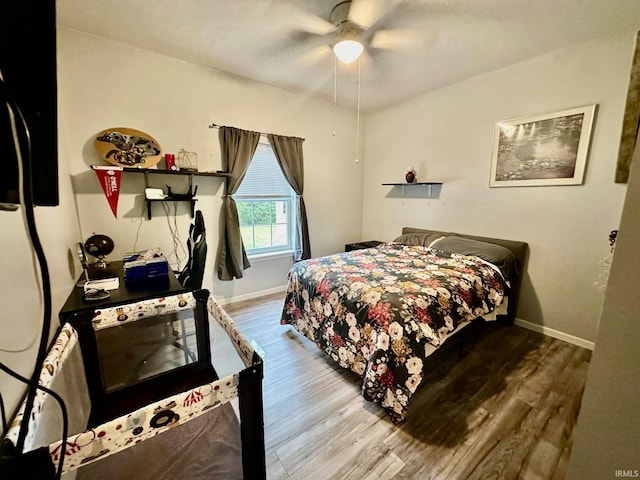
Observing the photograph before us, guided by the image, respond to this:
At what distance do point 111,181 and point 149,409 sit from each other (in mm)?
2381

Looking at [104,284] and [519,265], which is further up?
[104,284]

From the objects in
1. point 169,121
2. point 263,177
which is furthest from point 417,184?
point 169,121

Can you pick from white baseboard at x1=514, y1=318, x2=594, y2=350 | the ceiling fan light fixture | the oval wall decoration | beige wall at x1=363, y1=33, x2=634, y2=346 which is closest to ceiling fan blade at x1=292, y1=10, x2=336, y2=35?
the ceiling fan light fixture

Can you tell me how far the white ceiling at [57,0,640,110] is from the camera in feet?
6.03

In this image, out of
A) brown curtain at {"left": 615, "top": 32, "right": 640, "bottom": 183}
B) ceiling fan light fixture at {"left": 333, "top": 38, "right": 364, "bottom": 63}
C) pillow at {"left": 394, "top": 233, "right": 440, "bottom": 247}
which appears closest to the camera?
brown curtain at {"left": 615, "top": 32, "right": 640, "bottom": 183}

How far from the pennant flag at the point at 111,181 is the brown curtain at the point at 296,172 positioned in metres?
→ 1.66

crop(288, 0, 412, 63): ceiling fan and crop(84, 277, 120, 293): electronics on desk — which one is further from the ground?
crop(288, 0, 412, 63): ceiling fan

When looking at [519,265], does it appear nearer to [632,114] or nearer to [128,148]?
[632,114]

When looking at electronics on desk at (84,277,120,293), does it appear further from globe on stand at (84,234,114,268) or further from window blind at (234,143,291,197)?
window blind at (234,143,291,197)

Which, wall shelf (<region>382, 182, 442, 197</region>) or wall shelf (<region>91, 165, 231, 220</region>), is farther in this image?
wall shelf (<region>382, 182, 442, 197</region>)

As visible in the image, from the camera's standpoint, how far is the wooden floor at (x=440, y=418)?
4.38ft

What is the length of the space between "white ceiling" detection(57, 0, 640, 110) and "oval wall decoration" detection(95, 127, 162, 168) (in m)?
0.82

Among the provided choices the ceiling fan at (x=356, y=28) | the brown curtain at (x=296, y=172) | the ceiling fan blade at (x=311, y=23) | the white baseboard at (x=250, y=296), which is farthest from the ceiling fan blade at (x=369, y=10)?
the white baseboard at (x=250, y=296)

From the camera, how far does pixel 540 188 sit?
8.36 ft
